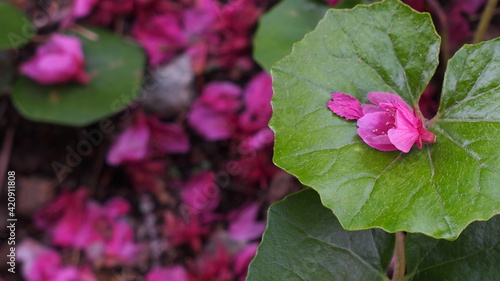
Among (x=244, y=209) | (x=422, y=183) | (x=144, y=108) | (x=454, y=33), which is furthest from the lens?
(x=144, y=108)

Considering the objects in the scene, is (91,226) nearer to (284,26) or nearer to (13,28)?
(13,28)

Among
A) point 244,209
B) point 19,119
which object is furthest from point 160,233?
point 19,119

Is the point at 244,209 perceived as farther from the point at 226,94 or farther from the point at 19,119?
the point at 19,119

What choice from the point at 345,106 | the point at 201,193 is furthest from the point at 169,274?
the point at 345,106

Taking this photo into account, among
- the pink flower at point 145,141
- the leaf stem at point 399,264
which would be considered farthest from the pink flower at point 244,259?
the leaf stem at point 399,264

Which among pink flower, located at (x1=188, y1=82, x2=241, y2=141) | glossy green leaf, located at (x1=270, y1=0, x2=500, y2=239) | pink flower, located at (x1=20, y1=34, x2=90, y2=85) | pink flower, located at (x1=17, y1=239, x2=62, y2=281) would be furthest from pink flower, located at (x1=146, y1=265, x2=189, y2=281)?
glossy green leaf, located at (x1=270, y1=0, x2=500, y2=239)

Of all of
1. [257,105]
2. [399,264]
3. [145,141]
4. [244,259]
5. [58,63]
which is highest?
[399,264]
